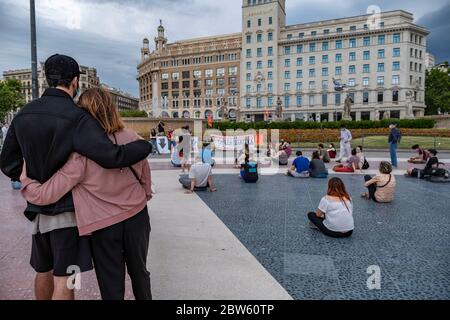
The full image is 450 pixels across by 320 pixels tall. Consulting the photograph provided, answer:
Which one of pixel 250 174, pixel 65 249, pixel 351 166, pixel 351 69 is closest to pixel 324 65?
pixel 351 69

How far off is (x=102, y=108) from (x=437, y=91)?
88.5 m

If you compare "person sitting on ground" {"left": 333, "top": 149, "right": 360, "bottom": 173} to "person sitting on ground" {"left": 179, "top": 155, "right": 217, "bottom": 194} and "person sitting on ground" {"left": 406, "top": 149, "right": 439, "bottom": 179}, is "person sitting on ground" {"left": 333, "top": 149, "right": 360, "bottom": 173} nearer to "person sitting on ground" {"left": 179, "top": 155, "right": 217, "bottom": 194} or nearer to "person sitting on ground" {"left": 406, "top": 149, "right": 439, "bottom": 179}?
"person sitting on ground" {"left": 406, "top": 149, "right": 439, "bottom": 179}

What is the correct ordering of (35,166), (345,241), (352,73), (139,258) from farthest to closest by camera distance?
(352,73) → (345,241) → (139,258) → (35,166)

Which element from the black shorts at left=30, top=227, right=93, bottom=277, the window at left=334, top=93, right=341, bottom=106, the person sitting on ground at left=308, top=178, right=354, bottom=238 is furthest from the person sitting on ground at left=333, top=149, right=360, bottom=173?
the window at left=334, top=93, right=341, bottom=106

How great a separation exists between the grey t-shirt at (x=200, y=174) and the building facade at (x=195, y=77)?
7750 centimetres

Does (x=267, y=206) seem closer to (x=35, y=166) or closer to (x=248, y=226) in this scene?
(x=248, y=226)

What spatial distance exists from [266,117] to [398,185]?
6638 cm

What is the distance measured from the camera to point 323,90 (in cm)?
7462

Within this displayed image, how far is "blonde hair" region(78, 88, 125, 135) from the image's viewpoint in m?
2.27

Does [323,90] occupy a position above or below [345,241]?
above

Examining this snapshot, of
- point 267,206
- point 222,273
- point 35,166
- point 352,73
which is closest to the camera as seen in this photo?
point 35,166

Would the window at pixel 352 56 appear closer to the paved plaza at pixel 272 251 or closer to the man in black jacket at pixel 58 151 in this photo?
the paved plaza at pixel 272 251

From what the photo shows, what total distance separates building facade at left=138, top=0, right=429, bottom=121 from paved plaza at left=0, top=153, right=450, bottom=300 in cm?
6891

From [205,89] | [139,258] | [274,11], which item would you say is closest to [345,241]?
[139,258]
